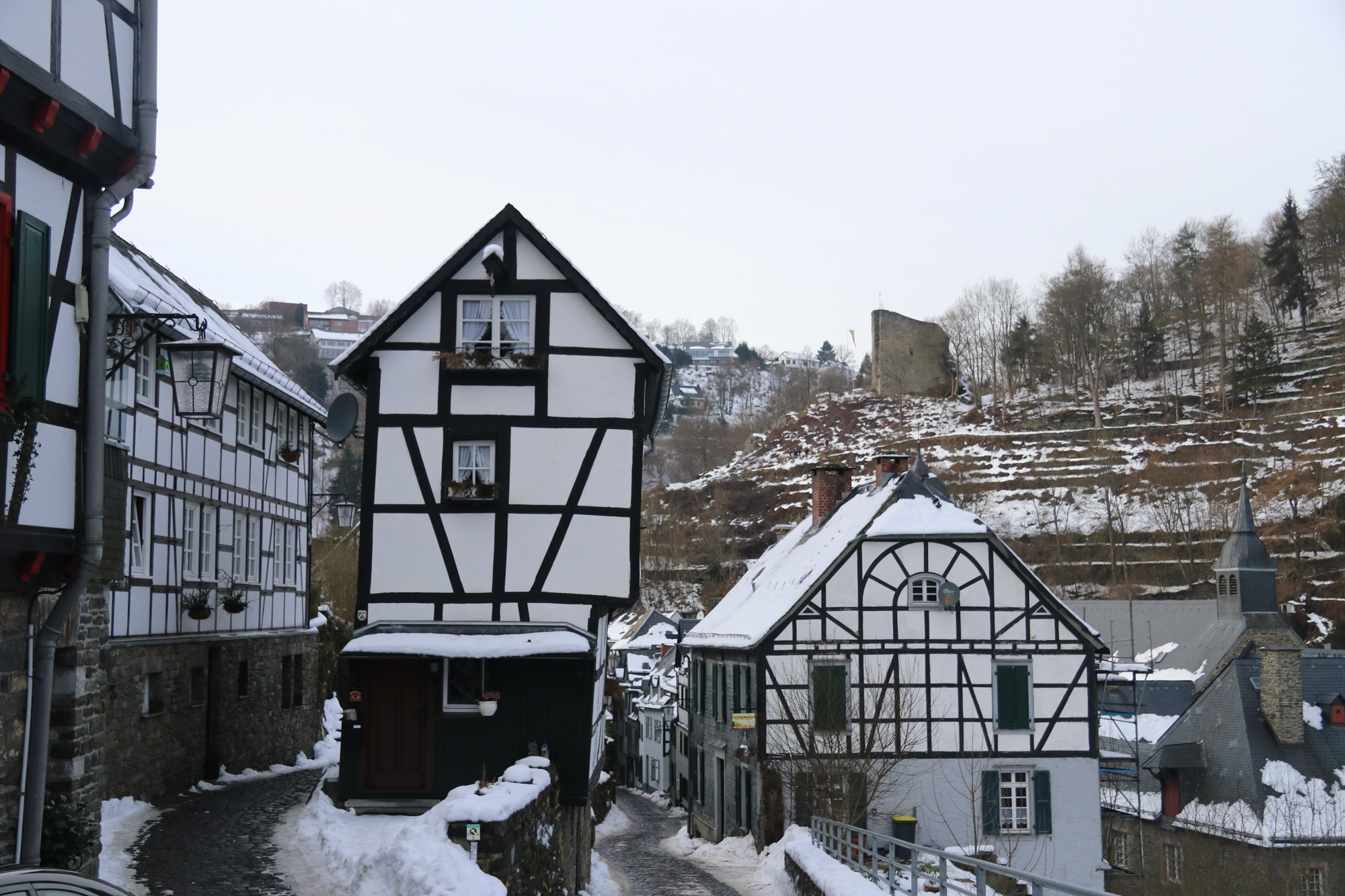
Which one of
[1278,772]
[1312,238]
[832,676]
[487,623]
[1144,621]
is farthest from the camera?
[1312,238]

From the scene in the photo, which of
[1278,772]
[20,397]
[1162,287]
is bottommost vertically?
[1278,772]

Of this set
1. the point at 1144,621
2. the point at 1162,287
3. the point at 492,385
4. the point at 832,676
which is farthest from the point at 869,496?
the point at 1162,287

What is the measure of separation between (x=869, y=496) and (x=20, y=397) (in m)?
22.4

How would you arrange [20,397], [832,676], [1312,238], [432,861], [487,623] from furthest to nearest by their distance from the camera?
1. [1312,238]
2. [832,676]
3. [487,623]
4. [432,861]
5. [20,397]

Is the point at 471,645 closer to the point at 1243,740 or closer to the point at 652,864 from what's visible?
the point at 652,864

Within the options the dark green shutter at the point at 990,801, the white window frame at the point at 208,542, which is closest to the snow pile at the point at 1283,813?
the dark green shutter at the point at 990,801

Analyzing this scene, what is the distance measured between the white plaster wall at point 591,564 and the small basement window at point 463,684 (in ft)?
4.62

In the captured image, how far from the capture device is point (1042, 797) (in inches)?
995

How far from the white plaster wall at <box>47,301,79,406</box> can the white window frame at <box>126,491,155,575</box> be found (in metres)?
8.71

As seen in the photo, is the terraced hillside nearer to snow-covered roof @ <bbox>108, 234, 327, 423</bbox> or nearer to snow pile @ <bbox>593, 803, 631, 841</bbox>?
snow pile @ <bbox>593, 803, 631, 841</bbox>

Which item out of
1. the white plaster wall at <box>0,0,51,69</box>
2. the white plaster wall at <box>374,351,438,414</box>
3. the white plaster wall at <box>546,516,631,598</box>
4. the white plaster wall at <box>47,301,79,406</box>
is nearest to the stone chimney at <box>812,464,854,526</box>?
the white plaster wall at <box>546,516,631,598</box>

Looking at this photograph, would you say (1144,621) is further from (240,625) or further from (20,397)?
(20,397)

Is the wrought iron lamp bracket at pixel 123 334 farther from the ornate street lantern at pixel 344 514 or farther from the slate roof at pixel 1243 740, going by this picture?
the slate roof at pixel 1243 740

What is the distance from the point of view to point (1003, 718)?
2561cm
